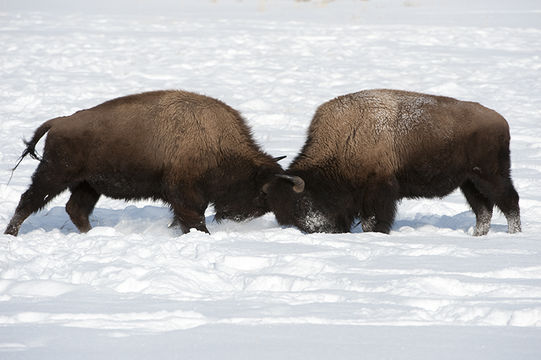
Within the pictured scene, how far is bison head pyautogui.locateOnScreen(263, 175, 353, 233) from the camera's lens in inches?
291

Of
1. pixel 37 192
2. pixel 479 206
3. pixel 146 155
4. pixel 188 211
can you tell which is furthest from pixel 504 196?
pixel 37 192

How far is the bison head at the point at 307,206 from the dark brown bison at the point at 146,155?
401mm

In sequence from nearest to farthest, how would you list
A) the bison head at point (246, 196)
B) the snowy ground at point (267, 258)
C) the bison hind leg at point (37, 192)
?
1. the snowy ground at point (267, 258)
2. the bison hind leg at point (37, 192)
3. the bison head at point (246, 196)

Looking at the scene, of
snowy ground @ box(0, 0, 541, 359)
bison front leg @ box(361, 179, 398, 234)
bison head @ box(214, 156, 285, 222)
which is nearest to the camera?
snowy ground @ box(0, 0, 541, 359)

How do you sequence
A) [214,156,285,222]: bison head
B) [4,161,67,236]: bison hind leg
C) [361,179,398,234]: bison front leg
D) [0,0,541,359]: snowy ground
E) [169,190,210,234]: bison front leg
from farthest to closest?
[214,156,285,222]: bison head → [361,179,398,234]: bison front leg → [169,190,210,234]: bison front leg → [4,161,67,236]: bison hind leg → [0,0,541,359]: snowy ground

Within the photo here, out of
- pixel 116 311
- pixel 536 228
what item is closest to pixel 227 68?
pixel 536 228

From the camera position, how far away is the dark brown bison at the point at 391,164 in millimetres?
7262

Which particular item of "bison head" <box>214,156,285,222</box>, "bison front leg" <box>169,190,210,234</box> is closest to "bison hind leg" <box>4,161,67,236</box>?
"bison front leg" <box>169,190,210,234</box>

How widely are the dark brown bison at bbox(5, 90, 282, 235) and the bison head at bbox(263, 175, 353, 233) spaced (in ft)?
1.32

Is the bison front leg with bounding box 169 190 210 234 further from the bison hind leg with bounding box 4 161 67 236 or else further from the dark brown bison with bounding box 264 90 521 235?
the bison hind leg with bounding box 4 161 67 236

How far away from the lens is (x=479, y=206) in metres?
7.52

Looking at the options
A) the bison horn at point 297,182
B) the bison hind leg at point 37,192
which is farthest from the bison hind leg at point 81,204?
the bison horn at point 297,182

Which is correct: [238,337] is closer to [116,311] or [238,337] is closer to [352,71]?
[116,311]

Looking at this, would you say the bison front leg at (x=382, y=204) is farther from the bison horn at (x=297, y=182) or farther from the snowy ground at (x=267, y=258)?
the bison horn at (x=297, y=182)
